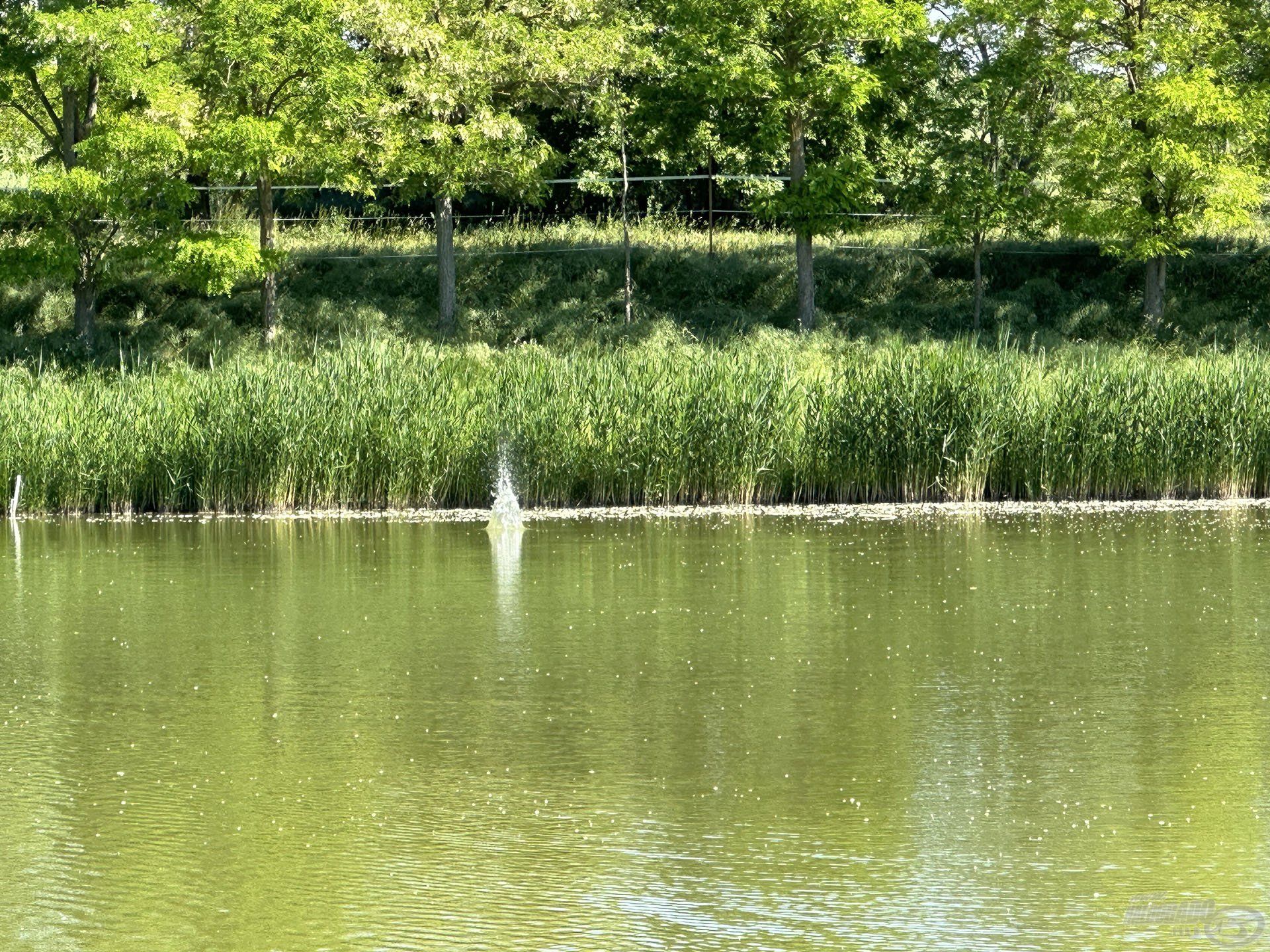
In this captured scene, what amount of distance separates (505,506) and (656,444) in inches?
65.9

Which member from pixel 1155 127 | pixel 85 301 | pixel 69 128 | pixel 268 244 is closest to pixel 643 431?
pixel 268 244

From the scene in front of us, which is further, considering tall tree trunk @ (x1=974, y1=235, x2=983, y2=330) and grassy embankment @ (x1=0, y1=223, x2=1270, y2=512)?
tall tree trunk @ (x1=974, y1=235, x2=983, y2=330)

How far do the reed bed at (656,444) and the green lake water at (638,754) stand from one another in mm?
4240

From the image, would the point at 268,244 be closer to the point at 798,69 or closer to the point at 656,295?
the point at 656,295

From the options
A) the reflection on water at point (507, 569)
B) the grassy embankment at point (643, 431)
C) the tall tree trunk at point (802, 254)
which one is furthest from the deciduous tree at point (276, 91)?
the reflection on water at point (507, 569)

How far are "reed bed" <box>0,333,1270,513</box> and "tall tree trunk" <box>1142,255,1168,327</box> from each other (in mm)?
13170

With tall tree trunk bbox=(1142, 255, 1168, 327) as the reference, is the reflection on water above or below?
below

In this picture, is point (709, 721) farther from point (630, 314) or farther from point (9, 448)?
point (630, 314)

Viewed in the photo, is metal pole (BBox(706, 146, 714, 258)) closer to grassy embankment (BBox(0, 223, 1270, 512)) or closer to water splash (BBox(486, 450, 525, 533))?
grassy embankment (BBox(0, 223, 1270, 512))

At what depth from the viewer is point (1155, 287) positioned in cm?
3294

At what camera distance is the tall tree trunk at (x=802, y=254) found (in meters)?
33.0

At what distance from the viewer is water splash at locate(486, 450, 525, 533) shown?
17953 millimetres

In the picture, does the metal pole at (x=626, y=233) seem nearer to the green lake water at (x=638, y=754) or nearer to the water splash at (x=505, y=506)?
the water splash at (x=505, y=506)

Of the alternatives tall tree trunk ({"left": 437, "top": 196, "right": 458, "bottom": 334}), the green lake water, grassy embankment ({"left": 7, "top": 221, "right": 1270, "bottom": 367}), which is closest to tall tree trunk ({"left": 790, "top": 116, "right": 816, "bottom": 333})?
grassy embankment ({"left": 7, "top": 221, "right": 1270, "bottom": 367})
